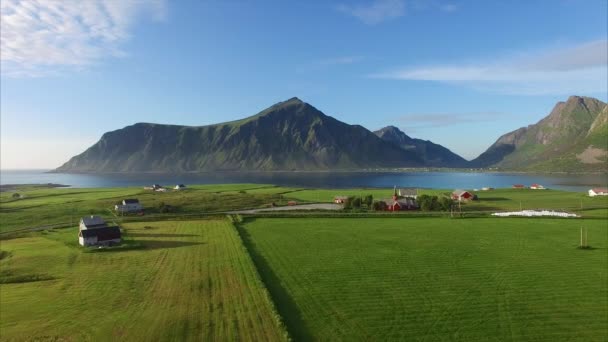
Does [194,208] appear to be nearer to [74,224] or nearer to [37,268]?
[74,224]

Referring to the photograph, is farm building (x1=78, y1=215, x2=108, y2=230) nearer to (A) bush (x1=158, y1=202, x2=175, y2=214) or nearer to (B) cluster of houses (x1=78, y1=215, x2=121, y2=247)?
(B) cluster of houses (x1=78, y1=215, x2=121, y2=247)

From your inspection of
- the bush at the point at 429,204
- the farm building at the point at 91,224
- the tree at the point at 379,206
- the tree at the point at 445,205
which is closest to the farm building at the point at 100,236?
the farm building at the point at 91,224

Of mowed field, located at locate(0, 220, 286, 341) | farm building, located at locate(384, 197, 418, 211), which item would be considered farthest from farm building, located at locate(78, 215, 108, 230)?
farm building, located at locate(384, 197, 418, 211)

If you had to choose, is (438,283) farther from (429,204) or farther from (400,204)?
(400,204)

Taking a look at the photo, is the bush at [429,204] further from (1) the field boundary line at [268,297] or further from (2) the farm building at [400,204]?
(1) the field boundary line at [268,297]

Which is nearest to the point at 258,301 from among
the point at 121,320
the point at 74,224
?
the point at 121,320

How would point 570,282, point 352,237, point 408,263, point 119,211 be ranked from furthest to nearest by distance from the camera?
point 119,211, point 352,237, point 408,263, point 570,282

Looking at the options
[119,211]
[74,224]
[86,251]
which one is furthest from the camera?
[119,211]

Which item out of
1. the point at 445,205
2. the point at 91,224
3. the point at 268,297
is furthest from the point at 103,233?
the point at 445,205
